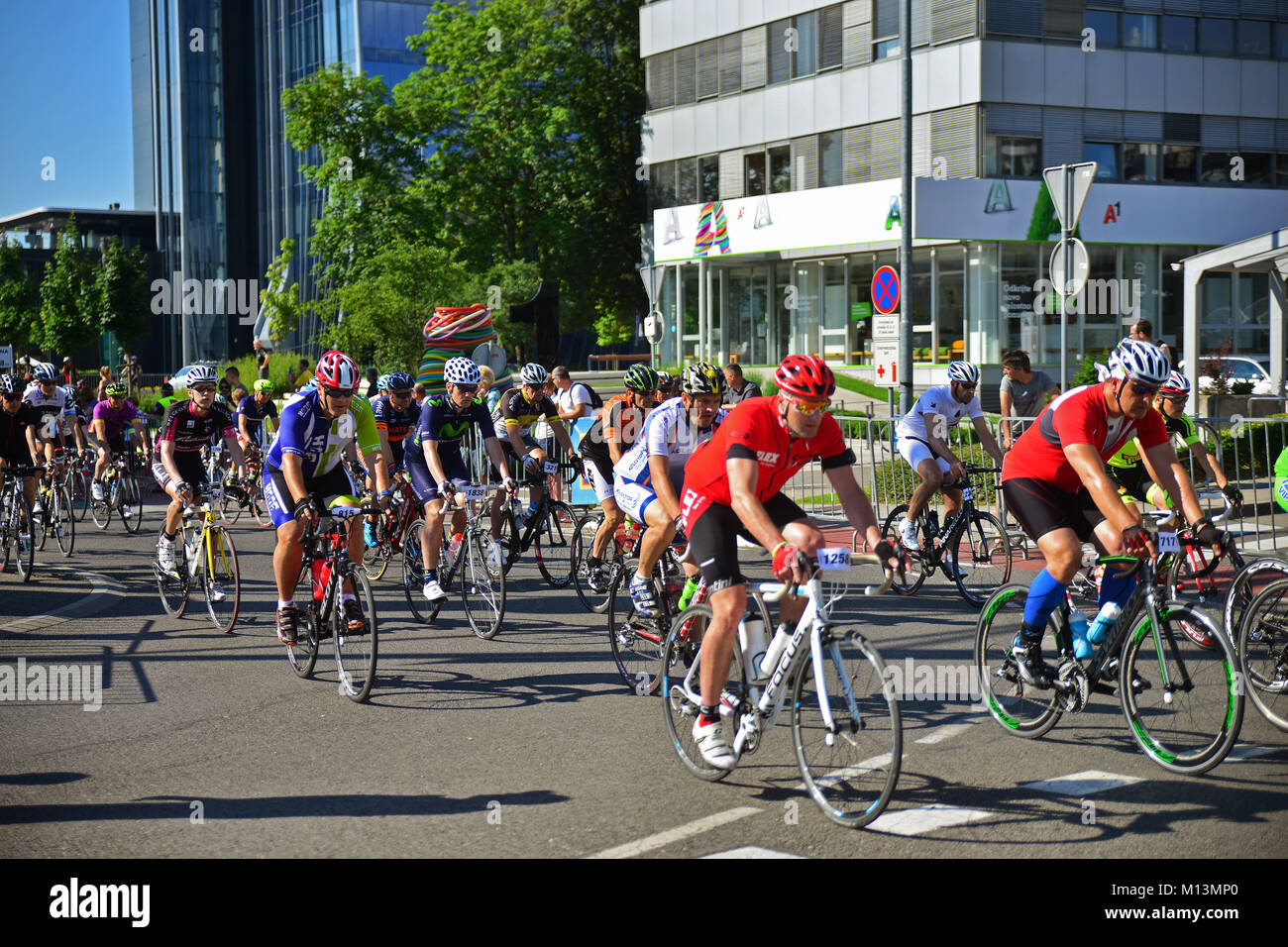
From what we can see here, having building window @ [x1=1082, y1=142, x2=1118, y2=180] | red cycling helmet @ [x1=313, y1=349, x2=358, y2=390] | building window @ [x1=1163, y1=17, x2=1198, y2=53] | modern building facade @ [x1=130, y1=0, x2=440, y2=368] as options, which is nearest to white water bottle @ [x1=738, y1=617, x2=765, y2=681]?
red cycling helmet @ [x1=313, y1=349, x2=358, y2=390]

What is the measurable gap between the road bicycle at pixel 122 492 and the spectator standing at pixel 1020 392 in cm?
1122

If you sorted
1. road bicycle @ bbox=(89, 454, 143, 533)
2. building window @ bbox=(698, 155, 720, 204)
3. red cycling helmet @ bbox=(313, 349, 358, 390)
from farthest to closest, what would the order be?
building window @ bbox=(698, 155, 720, 204), road bicycle @ bbox=(89, 454, 143, 533), red cycling helmet @ bbox=(313, 349, 358, 390)

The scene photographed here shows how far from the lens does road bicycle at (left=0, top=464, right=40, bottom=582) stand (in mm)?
13477

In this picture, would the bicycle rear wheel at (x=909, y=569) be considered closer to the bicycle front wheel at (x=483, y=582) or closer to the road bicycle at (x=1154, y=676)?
the bicycle front wheel at (x=483, y=582)

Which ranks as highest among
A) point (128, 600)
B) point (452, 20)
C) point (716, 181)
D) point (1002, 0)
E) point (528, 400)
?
point (452, 20)

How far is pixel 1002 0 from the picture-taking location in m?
33.0

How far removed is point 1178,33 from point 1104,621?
33270 mm

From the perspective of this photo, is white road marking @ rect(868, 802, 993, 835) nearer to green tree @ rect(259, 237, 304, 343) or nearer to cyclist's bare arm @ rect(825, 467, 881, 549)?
cyclist's bare arm @ rect(825, 467, 881, 549)

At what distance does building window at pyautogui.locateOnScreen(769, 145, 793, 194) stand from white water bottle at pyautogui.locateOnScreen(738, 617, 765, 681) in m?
33.0

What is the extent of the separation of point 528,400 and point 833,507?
16.8ft

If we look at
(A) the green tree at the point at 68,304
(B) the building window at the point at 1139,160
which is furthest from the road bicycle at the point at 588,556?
(A) the green tree at the point at 68,304

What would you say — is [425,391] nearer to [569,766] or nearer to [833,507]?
[833,507]

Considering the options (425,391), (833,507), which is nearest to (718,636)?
(833,507)

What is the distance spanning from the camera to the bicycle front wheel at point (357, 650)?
7766mm
